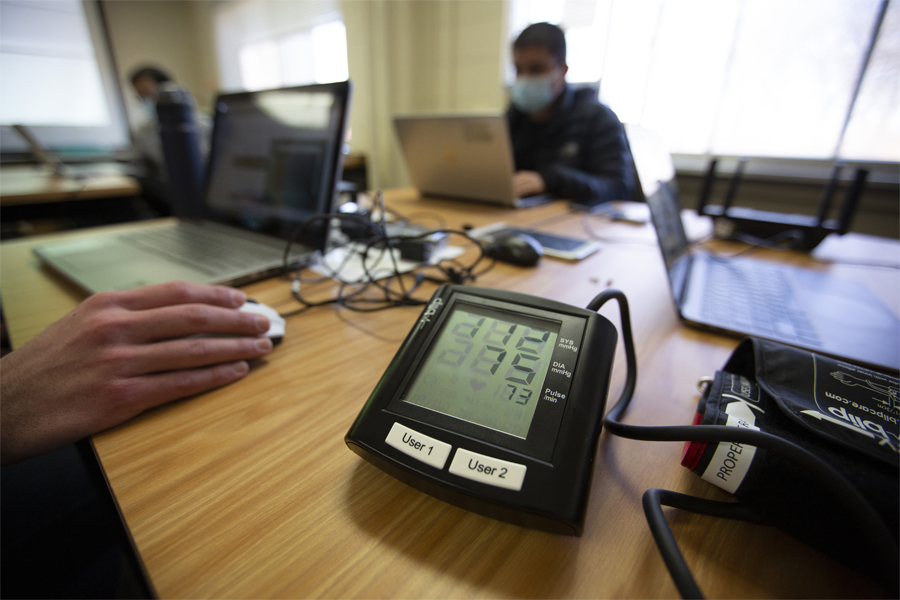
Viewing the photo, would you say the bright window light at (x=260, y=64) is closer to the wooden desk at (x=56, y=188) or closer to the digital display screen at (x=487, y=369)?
the wooden desk at (x=56, y=188)

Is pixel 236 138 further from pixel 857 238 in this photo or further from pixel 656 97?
pixel 656 97

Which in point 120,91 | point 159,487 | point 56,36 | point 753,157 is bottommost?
point 159,487

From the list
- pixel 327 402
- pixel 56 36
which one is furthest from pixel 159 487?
pixel 56 36

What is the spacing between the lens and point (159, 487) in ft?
0.87

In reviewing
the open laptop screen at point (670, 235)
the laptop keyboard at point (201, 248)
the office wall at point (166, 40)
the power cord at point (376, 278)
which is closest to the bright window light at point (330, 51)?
the office wall at point (166, 40)

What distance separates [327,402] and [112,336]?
7.8 inches

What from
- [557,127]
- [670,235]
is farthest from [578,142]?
[670,235]

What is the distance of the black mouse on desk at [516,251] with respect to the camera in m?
0.69

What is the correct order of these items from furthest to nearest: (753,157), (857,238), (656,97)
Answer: (656,97) → (753,157) → (857,238)

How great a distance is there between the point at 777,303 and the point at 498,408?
1.78ft

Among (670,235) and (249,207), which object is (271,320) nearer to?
(249,207)

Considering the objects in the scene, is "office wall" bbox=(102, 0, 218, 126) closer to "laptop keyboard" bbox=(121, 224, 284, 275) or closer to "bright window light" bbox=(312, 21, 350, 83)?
"bright window light" bbox=(312, 21, 350, 83)

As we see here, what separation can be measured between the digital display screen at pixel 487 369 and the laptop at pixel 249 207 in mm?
427

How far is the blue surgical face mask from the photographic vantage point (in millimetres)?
1694
